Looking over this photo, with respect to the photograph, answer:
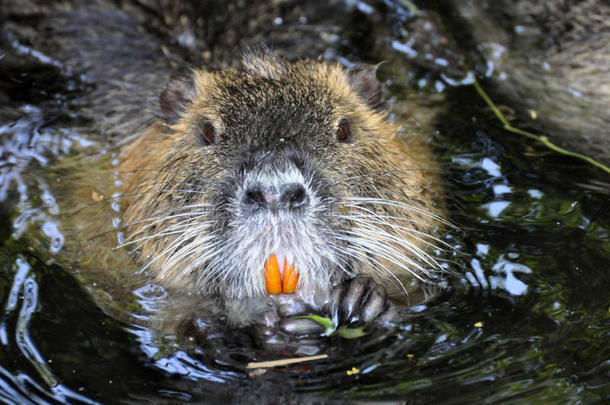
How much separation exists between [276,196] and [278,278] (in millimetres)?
419

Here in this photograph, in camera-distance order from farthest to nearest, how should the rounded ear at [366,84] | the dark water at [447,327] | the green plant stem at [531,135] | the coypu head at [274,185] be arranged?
the green plant stem at [531,135] → the rounded ear at [366,84] → the coypu head at [274,185] → the dark water at [447,327]

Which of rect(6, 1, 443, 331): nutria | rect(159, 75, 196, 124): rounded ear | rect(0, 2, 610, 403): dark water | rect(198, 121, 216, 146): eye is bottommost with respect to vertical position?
rect(0, 2, 610, 403): dark water

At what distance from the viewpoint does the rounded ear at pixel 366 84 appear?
12.3 ft

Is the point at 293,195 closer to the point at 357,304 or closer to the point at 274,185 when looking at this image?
the point at 274,185

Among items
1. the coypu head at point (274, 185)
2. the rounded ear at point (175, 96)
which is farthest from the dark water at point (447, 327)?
the rounded ear at point (175, 96)

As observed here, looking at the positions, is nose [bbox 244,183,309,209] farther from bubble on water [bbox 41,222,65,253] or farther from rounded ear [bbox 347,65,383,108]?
bubble on water [bbox 41,222,65,253]

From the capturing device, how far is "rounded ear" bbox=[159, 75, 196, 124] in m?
3.61

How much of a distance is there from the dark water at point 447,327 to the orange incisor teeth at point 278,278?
0.72ft

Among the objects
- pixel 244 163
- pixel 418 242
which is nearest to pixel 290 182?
pixel 244 163

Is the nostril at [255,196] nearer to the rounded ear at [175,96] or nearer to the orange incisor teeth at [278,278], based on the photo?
the orange incisor teeth at [278,278]

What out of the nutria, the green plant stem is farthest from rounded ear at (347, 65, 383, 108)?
the green plant stem

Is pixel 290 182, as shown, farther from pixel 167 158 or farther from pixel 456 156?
pixel 456 156

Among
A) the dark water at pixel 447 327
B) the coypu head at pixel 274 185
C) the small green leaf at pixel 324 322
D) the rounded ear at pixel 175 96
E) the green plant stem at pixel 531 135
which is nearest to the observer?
the dark water at pixel 447 327

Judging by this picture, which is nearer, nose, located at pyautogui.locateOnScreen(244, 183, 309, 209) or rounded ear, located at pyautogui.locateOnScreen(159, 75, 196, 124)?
nose, located at pyautogui.locateOnScreen(244, 183, 309, 209)
